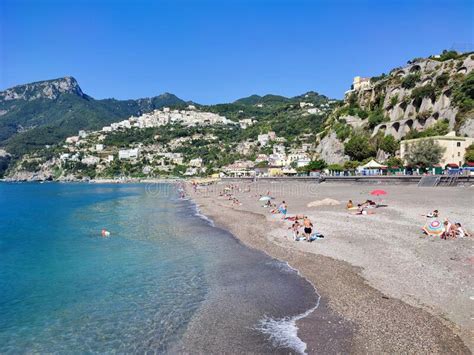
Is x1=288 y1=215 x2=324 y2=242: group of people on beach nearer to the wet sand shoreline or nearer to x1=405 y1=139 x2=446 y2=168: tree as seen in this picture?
the wet sand shoreline

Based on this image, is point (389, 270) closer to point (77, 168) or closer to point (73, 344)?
point (73, 344)

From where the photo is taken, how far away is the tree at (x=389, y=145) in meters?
58.2

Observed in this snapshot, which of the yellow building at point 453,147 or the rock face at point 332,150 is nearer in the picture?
the yellow building at point 453,147

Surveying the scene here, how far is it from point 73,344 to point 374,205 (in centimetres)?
2039

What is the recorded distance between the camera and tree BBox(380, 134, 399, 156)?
2293 inches

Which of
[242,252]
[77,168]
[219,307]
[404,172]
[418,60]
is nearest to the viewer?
[219,307]

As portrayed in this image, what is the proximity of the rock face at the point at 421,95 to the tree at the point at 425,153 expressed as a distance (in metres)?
7.23

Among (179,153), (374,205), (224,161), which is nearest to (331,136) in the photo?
(374,205)

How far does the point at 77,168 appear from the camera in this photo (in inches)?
6909

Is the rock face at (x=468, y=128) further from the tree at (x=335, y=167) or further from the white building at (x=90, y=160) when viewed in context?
the white building at (x=90, y=160)

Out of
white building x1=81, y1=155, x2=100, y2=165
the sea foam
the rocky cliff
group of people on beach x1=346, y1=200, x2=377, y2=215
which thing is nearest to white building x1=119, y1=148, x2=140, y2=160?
white building x1=81, y1=155, x2=100, y2=165

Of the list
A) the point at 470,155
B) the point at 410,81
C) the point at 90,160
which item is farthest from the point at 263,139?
the point at 470,155

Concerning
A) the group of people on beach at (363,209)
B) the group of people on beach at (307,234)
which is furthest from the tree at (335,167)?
the group of people on beach at (307,234)

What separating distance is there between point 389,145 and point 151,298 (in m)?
54.7
